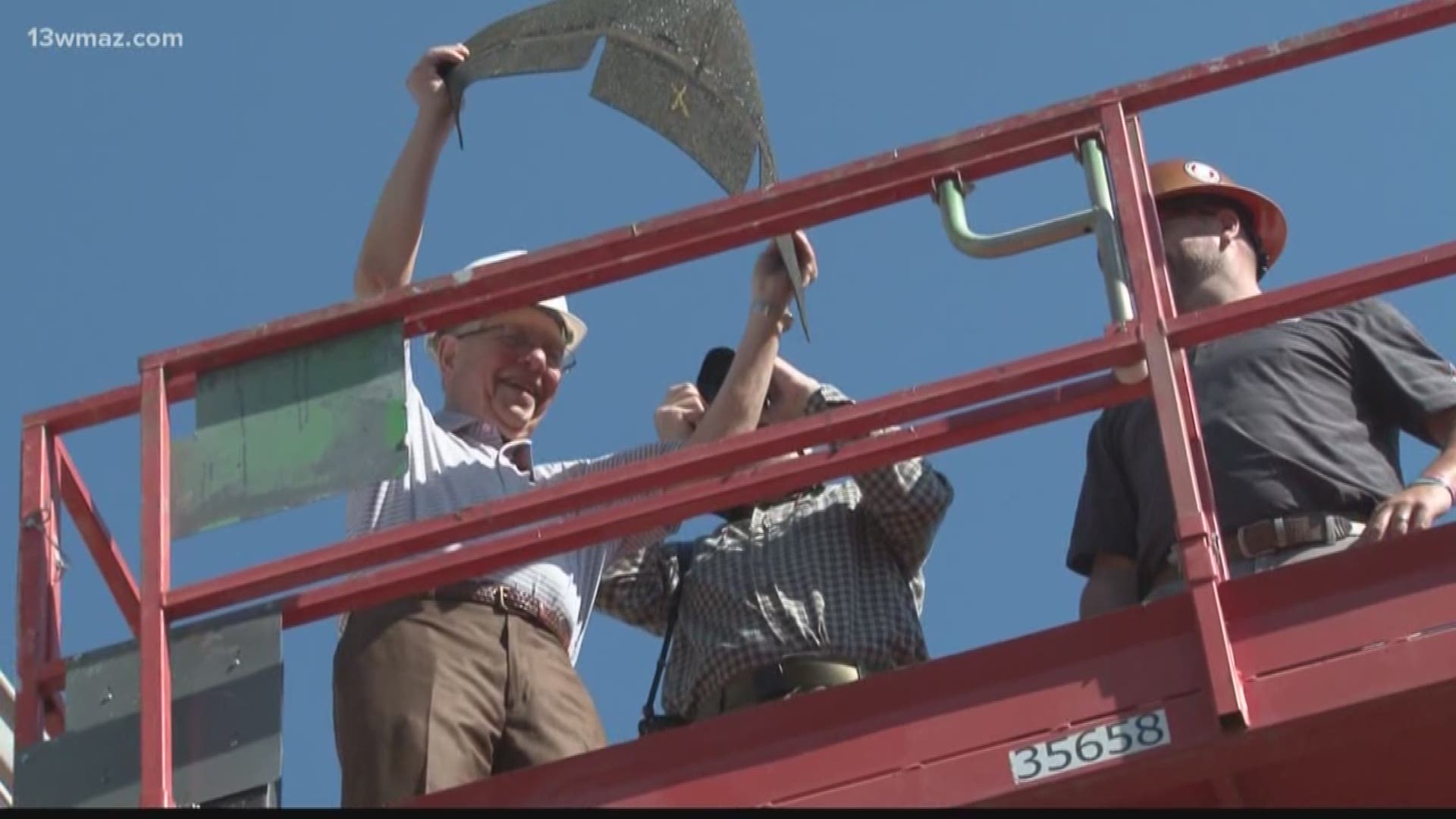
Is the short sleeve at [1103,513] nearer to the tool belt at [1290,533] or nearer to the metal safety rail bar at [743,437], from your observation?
the tool belt at [1290,533]

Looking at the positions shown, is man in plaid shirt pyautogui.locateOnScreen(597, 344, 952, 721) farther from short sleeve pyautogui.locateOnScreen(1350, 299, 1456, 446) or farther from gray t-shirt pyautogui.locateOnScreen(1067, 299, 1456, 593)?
short sleeve pyautogui.locateOnScreen(1350, 299, 1456, 446)

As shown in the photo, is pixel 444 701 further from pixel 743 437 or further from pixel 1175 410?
pixel 1175 410

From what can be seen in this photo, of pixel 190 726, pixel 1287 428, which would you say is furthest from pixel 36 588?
pixel 1287 428

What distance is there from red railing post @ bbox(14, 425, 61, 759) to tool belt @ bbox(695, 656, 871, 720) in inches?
66.5

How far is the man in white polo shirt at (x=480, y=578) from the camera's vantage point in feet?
22.7

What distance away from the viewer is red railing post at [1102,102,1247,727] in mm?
5707

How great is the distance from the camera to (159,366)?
269 inches

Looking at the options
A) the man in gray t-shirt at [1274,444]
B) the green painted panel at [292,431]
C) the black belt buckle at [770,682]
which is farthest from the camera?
the black belt buckle at [770,682]

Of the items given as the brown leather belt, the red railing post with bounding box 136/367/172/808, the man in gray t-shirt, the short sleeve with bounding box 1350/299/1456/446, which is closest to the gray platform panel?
the red railing post with bounding box 136/367/172/808

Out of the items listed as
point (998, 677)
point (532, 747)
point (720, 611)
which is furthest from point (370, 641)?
point (998, 677)

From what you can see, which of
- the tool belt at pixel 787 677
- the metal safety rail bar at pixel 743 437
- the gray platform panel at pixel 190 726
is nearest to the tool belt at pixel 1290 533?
the metal safety rail bar at pixel 743 437

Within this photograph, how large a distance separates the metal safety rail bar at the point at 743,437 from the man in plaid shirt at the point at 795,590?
0.73 m

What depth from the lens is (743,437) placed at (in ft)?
20.4

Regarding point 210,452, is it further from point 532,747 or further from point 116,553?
point 532,747
